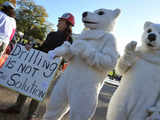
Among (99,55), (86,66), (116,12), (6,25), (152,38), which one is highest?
(116,12)

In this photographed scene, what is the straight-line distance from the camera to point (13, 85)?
281 cm

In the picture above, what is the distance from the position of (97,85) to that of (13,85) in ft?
4.93

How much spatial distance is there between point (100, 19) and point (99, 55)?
0.52 metres

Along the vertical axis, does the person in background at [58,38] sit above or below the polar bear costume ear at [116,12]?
below

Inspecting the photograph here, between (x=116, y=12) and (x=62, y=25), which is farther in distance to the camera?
(x=62, y=25)

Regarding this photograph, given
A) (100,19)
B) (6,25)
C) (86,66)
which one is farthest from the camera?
(6,25)

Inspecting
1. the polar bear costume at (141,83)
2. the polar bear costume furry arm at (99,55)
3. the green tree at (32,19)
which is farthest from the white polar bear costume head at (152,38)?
the green tree at (32,19)

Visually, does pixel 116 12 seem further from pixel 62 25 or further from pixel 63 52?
pixel 62 25

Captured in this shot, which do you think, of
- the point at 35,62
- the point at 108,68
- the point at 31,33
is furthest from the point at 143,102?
the point at 31,33

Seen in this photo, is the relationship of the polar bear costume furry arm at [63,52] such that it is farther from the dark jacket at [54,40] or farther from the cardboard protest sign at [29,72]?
the dark jacket at [54,40]

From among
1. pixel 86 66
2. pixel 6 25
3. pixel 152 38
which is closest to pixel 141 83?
pixel 152 38

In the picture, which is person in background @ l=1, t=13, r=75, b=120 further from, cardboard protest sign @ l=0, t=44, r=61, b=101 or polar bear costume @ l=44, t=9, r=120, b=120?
polar bear costume @ l=44, t=9, r=120, b=120

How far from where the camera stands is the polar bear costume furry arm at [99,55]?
1.90 meters

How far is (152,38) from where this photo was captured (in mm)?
1864
